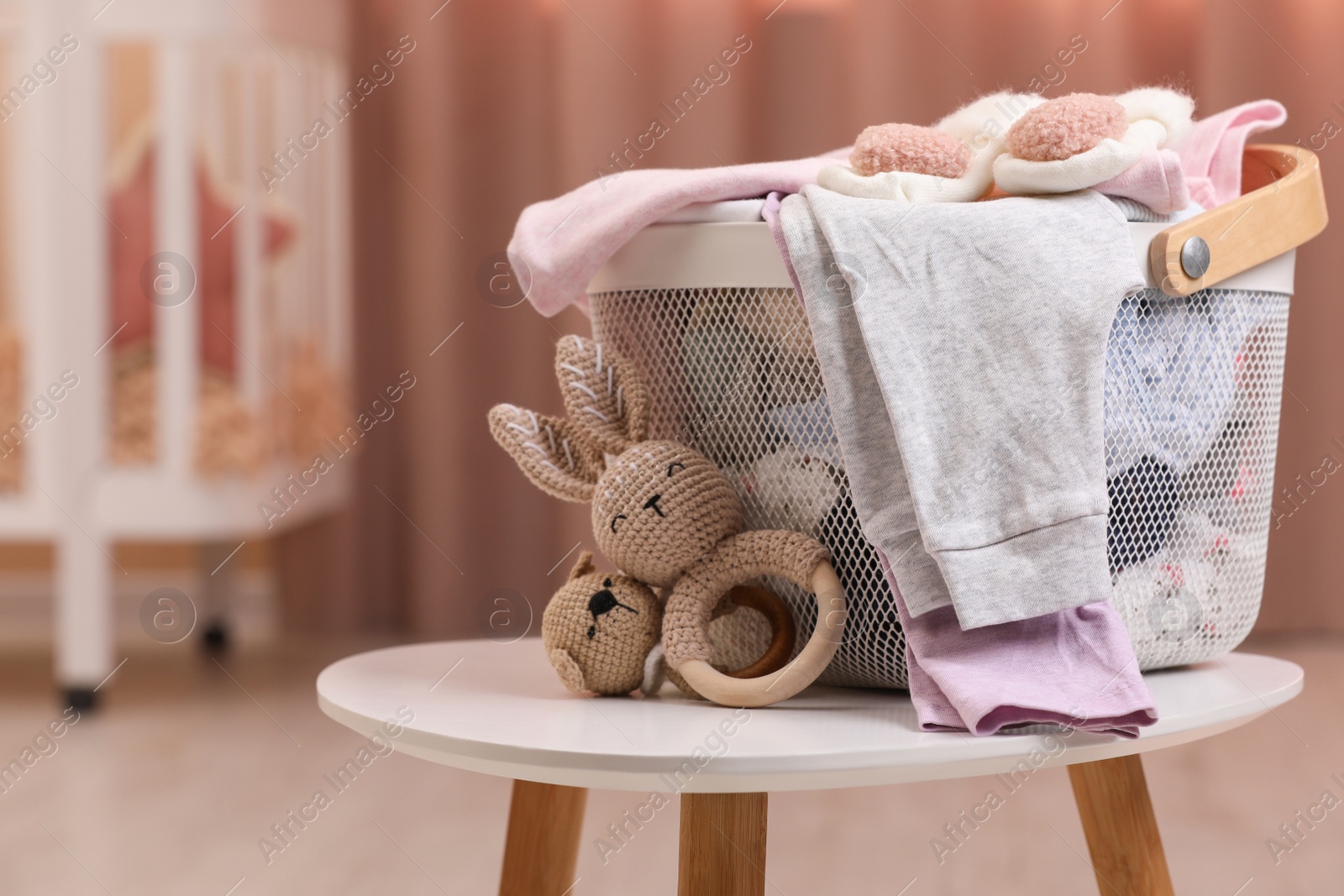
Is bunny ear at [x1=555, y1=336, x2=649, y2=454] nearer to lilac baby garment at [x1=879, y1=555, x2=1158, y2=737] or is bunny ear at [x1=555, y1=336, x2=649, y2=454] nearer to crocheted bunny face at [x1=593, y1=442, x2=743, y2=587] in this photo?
crocheted bunny face at [x1=593, y1=442, x2=743, y2=587]

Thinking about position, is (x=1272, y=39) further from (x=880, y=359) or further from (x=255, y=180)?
(x=880, y=359)

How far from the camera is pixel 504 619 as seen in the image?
6.48ft

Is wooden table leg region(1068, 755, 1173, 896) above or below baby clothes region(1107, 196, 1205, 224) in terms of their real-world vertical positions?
below

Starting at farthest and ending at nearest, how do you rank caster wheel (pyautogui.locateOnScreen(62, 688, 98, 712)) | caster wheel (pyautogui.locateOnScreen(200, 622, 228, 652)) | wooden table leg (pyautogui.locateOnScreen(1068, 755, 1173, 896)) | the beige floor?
caster wheel (pyautogui.locateOnScreen(200, 622, 228, 652)) → caster wheel (pyautogui.locateOnScreen(62, 688, 98, 712)) → the beige floor → wooden table leg (pyautogui.locateOnScreen(1068, 755, 1173, 896))

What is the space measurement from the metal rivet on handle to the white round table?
19cm

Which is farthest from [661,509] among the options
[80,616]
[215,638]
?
[215,638]

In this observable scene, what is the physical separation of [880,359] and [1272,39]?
1.73 meters

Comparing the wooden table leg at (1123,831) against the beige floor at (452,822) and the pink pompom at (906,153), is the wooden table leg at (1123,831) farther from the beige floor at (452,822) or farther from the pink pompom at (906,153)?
the beige floor at (452,822)

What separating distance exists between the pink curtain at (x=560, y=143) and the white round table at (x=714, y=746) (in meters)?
1.32

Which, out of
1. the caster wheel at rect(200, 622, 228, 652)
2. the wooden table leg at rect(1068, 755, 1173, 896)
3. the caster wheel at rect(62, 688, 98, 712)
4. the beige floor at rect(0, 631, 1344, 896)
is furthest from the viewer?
the caster wheel at rect(200, 622, 228, 652)

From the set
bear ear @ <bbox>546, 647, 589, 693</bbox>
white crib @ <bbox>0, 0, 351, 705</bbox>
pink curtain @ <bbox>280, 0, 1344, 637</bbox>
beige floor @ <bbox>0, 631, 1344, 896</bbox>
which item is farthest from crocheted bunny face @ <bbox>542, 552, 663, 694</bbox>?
pink curtain @ <bbox>280, 0, 1344, 637</bbox>

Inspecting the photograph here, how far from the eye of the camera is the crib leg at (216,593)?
1.97 metres

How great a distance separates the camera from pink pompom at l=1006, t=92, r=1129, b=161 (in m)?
0.49

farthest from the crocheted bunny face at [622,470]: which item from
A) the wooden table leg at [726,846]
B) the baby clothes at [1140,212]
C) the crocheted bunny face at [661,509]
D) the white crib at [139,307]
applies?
the white crib at [139,307]
